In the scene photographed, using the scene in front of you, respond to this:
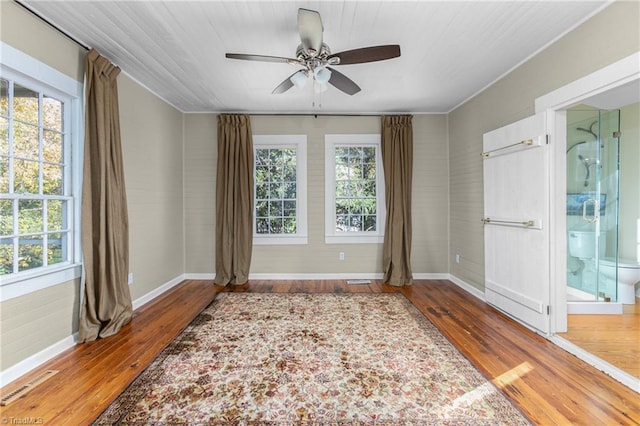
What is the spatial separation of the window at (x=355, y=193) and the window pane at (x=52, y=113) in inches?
129

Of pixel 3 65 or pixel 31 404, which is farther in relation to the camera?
pixel 3 65

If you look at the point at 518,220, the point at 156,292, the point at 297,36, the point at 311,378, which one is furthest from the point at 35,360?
the point at 518,220

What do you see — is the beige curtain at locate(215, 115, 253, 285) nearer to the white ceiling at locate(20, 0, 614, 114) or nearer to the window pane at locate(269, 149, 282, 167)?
the window pane at locate(269, 149, 282, 167)

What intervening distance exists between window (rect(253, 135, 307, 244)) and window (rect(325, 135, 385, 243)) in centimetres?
46

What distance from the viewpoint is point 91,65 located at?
2.67 metres

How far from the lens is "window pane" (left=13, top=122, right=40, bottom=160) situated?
222 cm

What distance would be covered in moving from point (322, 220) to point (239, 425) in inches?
131

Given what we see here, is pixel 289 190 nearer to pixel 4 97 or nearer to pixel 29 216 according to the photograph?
pixel 29 216

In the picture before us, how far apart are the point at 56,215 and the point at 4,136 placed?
0.72 meters

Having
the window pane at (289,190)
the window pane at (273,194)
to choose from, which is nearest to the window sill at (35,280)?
the window pane at (273,194)

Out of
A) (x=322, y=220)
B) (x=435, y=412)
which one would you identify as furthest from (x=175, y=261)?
(x=435, y=412)

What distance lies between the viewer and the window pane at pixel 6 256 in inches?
83.1

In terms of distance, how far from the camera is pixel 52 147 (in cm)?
251

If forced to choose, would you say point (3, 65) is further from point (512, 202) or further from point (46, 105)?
point (512, 202)
